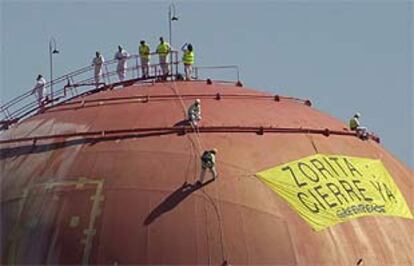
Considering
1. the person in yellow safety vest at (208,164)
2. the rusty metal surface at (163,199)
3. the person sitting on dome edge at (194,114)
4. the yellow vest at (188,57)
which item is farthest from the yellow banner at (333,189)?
the yellow vest at (188,57)

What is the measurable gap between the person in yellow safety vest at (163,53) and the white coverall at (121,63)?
3.30 ft

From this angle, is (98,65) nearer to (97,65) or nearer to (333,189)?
(97,65)

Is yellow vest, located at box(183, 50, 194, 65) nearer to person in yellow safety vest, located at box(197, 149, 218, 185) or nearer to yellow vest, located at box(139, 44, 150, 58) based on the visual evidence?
yellow vest, located at box(139, 44, 150, 58)

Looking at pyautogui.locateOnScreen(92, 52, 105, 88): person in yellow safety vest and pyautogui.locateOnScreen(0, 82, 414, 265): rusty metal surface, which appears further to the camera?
pyautogui.locateOnScreen(92, 52, 105, 88): person in yellow safety vest

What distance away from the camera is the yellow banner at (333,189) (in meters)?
24.9

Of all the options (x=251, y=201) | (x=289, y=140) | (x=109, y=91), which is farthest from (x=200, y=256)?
(x=109, y=91)

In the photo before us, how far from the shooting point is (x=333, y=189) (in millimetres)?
25594

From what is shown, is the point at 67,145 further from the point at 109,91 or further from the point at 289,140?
the point at 289,140

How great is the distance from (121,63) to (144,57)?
2.59 feet

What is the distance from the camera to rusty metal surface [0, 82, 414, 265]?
23.6 meters

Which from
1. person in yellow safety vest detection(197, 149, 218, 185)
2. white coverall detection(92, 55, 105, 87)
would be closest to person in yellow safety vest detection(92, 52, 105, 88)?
white coverall detection(92, 55, 105, 87)

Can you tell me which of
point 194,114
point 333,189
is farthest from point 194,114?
point 333,189

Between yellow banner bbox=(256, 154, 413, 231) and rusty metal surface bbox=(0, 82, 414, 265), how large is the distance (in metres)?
0.26

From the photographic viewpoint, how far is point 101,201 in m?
24.2
